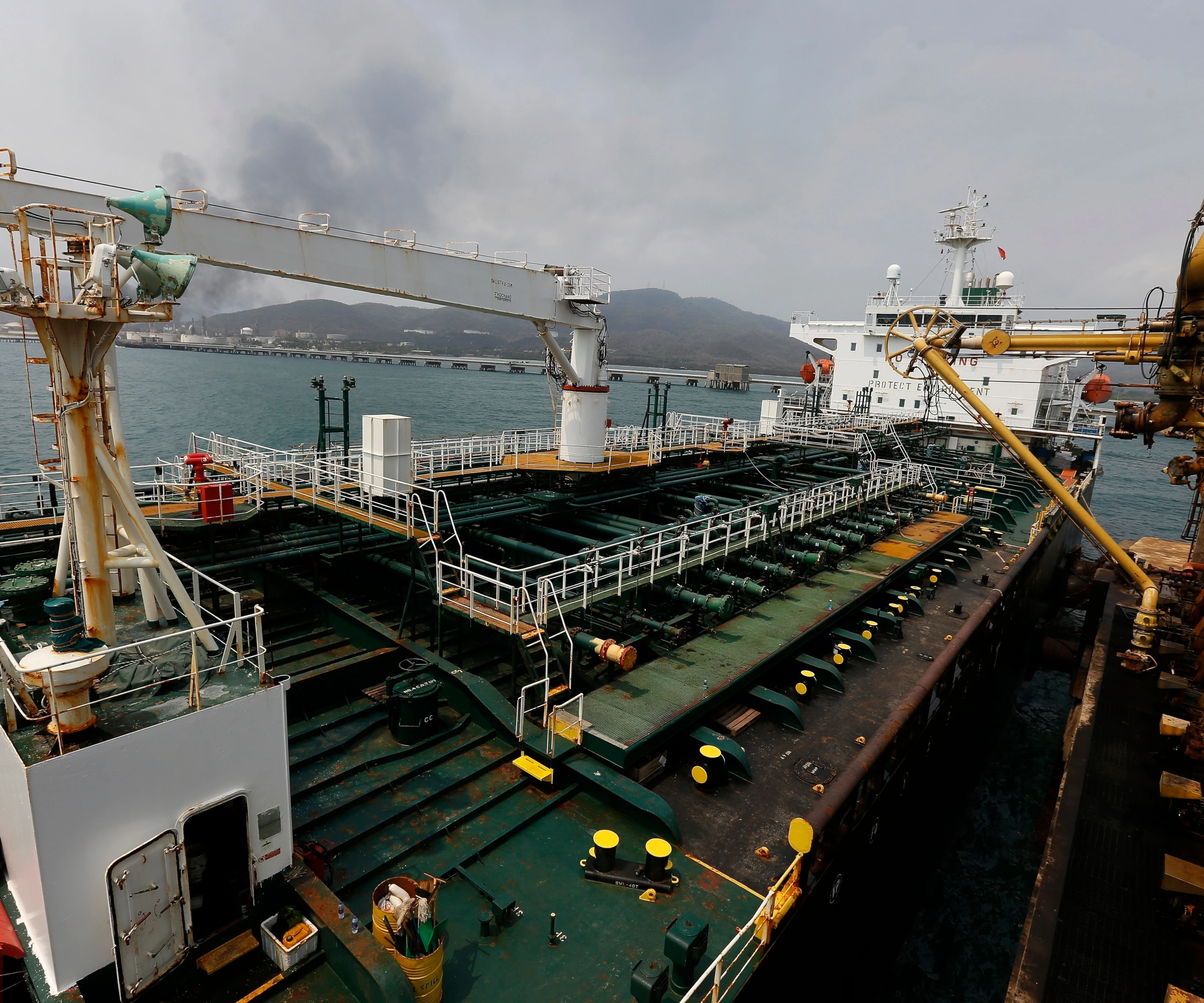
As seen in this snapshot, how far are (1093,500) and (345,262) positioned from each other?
84.8m

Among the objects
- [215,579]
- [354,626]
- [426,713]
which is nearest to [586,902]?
[426,713]

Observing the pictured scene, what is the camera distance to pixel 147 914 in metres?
6.60

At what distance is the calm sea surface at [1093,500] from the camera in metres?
15.0

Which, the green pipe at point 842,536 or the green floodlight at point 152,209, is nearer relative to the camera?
the green floodlight at point 152,209

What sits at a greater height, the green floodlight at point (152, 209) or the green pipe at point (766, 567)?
the green floodlight at point (152, 209)

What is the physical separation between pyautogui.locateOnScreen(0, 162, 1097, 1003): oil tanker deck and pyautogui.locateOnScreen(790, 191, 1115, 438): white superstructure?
34164 millimetres

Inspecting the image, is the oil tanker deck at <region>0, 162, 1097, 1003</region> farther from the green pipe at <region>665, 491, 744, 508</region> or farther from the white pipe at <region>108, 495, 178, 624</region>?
the green pipe at <region>665, 491, 744, 508</region>

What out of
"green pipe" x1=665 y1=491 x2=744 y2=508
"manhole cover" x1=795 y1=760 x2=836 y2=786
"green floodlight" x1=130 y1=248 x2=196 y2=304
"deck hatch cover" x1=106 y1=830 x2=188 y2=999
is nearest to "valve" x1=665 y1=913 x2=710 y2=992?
"manhole cover" x1=795 y1=760 x2=836 y2=786

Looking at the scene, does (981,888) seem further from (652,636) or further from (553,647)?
(553,647)

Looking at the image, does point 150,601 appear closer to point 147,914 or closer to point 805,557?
point 147,914

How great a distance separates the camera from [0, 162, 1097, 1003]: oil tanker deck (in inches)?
266

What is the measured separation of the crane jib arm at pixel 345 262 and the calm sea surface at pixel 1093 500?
66.9 ft

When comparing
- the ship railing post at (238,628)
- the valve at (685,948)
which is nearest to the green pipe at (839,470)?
the valve at (685,948)

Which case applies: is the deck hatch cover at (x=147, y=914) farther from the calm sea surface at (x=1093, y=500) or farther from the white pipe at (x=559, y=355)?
the white pipe at (x=559, y=355)
